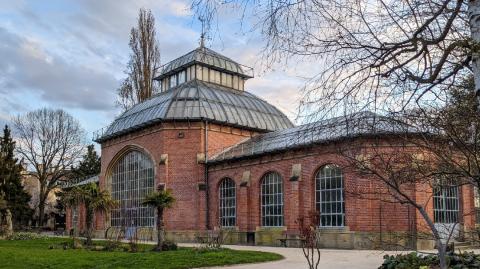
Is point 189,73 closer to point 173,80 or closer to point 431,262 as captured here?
point 173,80

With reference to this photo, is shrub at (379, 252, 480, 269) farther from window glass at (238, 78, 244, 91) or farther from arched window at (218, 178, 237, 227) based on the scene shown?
window glass at (238, 78, 244, 91)

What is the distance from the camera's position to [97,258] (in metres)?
17.7

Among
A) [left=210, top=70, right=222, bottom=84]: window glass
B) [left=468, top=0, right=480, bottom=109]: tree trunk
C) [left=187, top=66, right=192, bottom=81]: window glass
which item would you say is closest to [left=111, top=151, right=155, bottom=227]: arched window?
[left=187, top=66, right=192, bottom=81]: window glass

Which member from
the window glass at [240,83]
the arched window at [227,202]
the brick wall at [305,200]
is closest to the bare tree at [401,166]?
the brick wall at [305,200]

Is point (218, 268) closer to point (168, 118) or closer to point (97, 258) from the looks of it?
point (97, 258)

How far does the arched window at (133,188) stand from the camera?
35469 mm

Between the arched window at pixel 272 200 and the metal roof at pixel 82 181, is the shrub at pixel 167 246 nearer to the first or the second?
the arched window at pixel 272 200

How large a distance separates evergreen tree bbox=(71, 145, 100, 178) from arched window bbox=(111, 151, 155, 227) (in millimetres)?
21192

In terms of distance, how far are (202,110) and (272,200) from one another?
8.70 meters

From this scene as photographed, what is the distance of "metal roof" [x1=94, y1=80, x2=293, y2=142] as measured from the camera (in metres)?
34.2

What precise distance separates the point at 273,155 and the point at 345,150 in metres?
22.1

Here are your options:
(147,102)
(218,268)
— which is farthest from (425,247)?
(147,102)

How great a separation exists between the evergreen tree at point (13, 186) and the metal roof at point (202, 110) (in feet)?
55.5

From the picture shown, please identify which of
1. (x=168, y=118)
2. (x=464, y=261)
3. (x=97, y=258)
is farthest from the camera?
(x=168, y=118)
